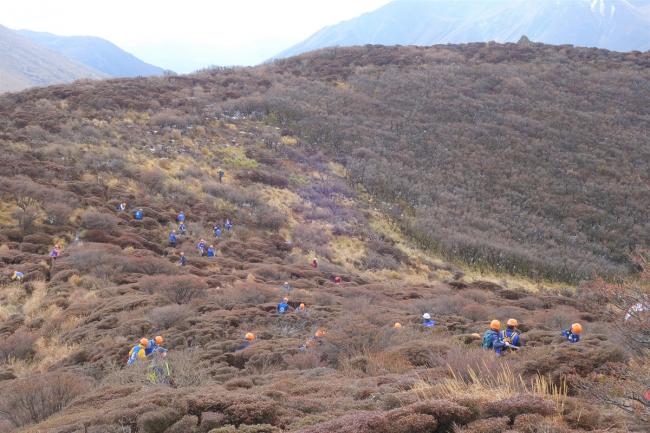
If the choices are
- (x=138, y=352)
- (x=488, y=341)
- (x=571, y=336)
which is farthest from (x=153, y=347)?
(x=571, y=336)

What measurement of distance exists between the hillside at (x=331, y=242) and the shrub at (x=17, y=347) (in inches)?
2.7

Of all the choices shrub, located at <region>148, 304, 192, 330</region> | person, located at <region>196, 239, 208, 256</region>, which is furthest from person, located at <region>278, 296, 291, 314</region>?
person, located at <region>196, 239, 208, 256</region>

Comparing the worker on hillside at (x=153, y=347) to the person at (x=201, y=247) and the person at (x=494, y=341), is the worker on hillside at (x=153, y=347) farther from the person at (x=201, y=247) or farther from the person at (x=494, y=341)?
the person at (x=201, y=247)

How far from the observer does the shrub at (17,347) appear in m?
11.1

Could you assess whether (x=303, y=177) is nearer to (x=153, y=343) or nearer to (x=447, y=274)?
(x=447, y=274)

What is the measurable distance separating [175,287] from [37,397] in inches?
315

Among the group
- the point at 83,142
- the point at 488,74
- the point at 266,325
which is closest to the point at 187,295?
the point at 266,325

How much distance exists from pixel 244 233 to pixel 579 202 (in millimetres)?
25238

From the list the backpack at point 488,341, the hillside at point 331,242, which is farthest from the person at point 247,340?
the backpack at point 488,341

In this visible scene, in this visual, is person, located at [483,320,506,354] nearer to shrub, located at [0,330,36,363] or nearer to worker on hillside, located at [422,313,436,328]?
worker on hillside, located at [422,313,436,328]

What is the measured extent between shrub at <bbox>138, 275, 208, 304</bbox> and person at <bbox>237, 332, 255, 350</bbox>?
4.02m

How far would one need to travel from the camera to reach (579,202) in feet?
116

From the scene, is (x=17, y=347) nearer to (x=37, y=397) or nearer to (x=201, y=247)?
(x=37, y=397)

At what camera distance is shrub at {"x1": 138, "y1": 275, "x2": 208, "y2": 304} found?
1510 cm
